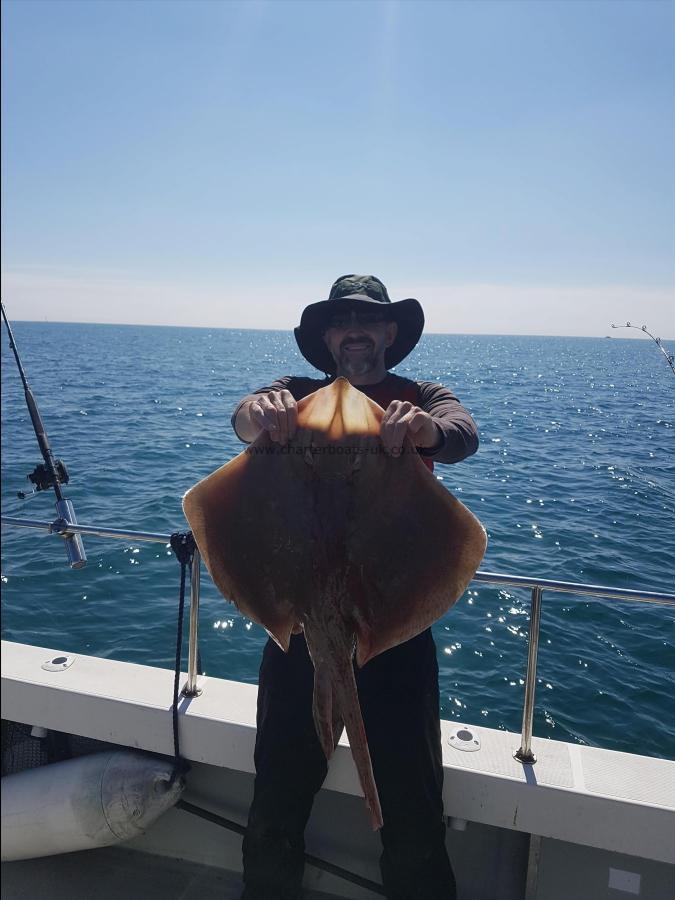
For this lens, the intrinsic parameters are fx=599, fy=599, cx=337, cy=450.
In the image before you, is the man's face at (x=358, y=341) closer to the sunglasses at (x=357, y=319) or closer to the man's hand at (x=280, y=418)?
the sunglasses at (x=357, y=319)

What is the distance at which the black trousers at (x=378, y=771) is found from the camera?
2600 millimetres

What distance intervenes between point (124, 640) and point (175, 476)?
8410mm

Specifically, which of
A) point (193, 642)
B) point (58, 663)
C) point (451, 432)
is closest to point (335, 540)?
point (451, 432)

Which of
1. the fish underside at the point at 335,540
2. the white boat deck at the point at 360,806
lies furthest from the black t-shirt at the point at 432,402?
the white boat deck at the point at 360,806

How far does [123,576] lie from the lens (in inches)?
368

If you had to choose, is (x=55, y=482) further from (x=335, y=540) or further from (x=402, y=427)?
(x=402, y=427)

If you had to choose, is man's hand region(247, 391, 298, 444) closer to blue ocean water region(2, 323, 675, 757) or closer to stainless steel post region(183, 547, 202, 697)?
blue ocean water region(2, 323, 675, 757)

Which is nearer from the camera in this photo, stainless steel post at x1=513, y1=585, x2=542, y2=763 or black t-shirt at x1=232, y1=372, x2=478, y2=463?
black t-shirt at x1=232, y1=372, x2=478, y2=463

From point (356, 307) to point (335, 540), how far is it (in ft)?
5.05

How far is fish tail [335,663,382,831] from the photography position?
200 cm

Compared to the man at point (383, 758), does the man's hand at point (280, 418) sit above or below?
above

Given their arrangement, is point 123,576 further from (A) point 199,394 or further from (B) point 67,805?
(A) point 199,394

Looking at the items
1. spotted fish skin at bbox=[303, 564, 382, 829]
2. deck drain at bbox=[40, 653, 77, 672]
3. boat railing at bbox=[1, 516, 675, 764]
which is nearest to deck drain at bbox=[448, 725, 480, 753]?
boat railing at bbox=[1, 516, 675, 764]

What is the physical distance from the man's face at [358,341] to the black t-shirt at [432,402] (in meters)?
0.10
